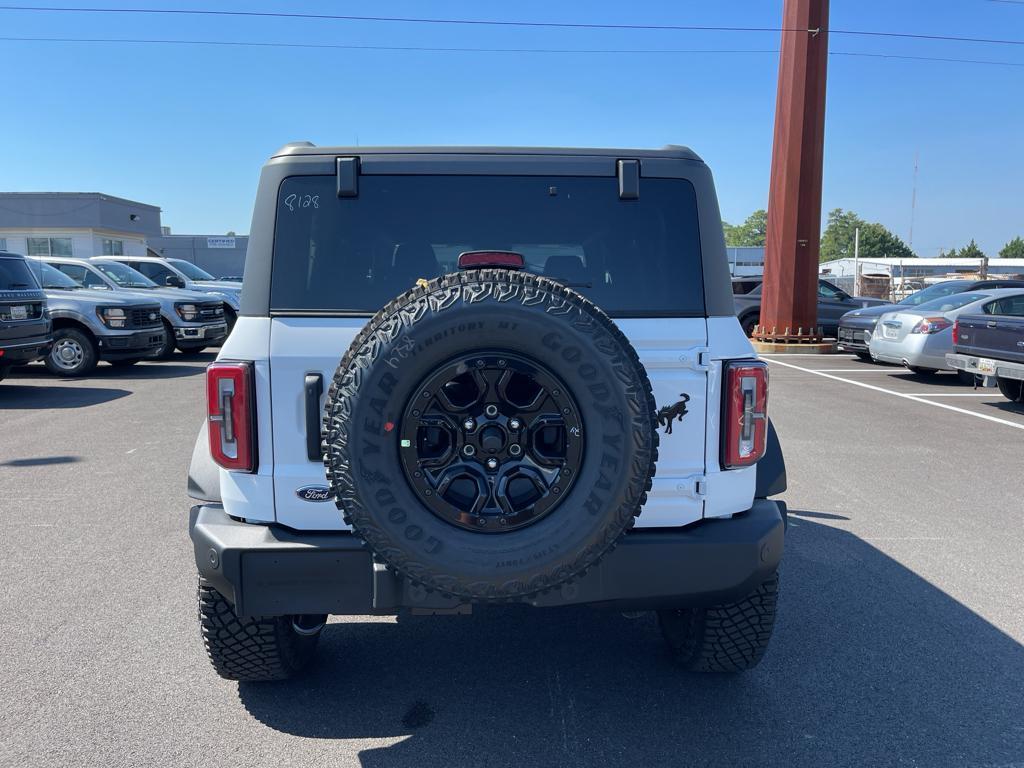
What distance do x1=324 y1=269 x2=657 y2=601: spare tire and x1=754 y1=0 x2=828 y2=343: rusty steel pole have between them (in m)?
16.8

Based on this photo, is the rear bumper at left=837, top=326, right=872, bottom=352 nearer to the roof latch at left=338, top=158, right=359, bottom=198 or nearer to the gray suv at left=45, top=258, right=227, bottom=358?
the gray suv at left=45, top=258, right=227, bottom=358

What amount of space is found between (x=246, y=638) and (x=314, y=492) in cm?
76

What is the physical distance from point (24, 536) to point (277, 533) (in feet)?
11.0

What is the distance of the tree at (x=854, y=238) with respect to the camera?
139900mm

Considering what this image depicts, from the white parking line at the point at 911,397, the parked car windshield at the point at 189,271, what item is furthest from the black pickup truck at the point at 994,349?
the parked car windshield at the point at 189,271

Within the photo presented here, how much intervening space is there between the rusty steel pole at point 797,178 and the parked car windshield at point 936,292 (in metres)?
2.92

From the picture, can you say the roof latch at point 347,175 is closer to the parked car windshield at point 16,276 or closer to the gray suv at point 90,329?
the parked car windshield at point 16,276

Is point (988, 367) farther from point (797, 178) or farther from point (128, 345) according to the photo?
point (128, 345)

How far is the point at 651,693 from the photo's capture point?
3.25 metres

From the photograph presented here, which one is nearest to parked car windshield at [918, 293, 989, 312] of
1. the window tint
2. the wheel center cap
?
the window tint

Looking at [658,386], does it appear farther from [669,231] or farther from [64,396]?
[64,396]

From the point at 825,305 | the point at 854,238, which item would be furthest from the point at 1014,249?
the point at 825,305

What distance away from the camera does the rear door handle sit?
2701 millimetres

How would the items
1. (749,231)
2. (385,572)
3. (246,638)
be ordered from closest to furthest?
(385,572) < (246,638) < (749,231)
